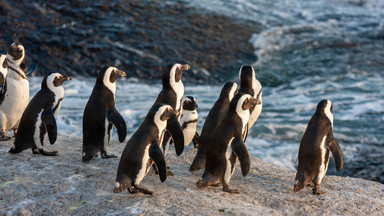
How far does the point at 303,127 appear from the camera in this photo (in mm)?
10195

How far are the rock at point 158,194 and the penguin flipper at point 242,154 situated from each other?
26cm

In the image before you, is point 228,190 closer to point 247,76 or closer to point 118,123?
point 118,123

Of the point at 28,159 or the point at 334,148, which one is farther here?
the point at 28,159

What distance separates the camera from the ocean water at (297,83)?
31.8 ft

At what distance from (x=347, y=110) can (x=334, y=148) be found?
A: 20.8 feet

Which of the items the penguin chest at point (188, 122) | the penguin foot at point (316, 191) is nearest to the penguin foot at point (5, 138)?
the penguin chest at point (188, 122)

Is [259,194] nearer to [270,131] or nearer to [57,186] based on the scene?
[57,186]

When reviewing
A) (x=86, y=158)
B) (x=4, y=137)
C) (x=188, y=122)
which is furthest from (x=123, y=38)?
(x=86, y=158)

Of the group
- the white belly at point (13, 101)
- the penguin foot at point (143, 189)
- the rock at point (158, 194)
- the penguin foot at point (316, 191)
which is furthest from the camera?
the white belly at point (13, 101)

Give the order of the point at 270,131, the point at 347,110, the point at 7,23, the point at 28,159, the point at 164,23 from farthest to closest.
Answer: the point at 164,23
the point at 7,23
the point at 347,110
the point at 270,131
the point at 28,159

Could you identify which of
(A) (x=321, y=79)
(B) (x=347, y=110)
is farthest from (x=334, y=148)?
(A) (x=321, y=79)

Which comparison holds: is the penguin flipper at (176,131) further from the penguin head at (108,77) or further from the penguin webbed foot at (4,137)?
the penguin webbed foot at (4,137)

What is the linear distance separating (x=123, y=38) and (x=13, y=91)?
788 centimetres

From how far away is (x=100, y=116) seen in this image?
19.0 feet
